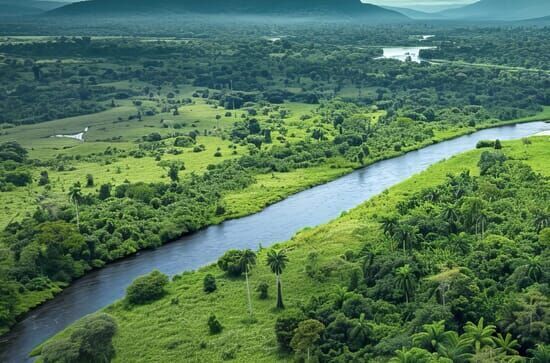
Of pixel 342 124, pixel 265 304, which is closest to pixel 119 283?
pixel 265 304

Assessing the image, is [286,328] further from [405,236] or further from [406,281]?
[405,236]

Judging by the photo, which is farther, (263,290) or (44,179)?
(44,179)

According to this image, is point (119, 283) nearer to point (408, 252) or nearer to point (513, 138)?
point (408, 252)

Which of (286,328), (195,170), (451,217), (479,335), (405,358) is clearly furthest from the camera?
(195,170)

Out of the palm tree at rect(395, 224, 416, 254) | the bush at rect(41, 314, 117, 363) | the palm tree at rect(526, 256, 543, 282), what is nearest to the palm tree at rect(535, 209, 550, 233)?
the palm tree at rect(526, 256, 543, 282)

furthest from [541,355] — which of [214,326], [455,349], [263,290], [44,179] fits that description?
[44,179]

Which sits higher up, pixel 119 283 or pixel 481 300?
pixel 481 300
